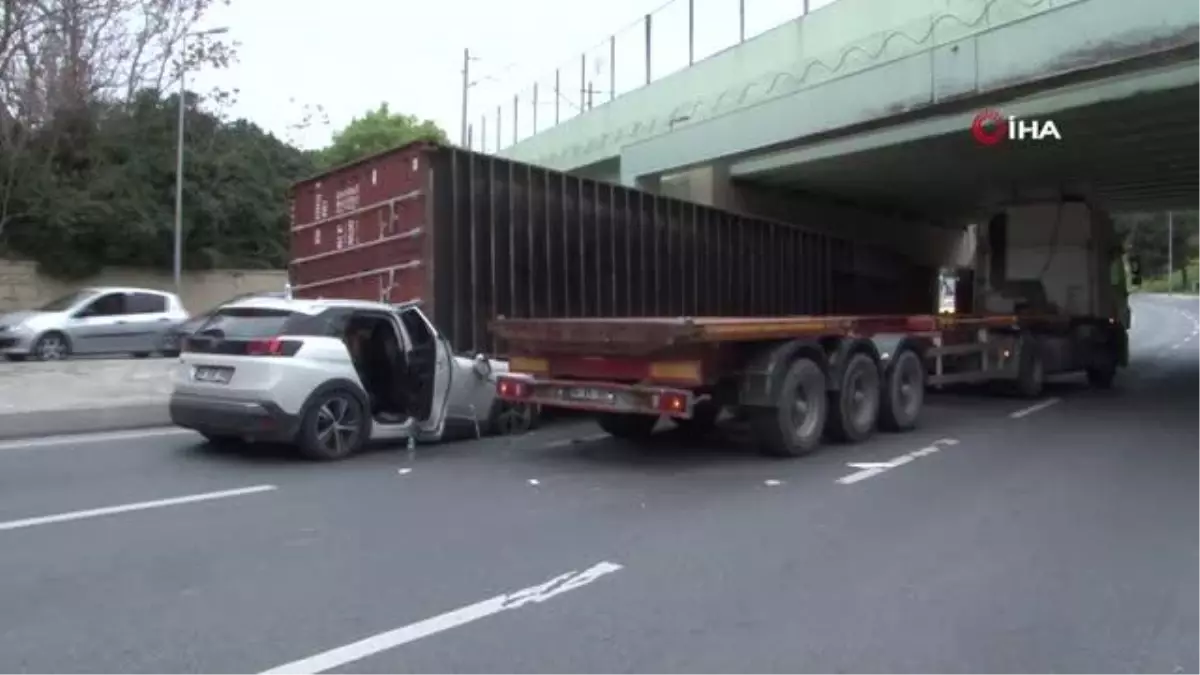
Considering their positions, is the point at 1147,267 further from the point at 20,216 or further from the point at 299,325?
the point at 299,325

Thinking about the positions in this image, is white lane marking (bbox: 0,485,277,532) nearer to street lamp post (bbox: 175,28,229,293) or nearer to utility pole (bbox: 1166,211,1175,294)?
street lamp post (bbox: 175,28,229,293)

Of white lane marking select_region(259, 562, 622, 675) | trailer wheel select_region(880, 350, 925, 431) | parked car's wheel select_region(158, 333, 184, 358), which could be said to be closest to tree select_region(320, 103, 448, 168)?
parked car's wheel select_region(158, 333, 184, 358)

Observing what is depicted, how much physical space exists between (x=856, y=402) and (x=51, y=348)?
16.4m

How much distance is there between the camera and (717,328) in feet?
30.7

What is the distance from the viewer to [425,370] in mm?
10492

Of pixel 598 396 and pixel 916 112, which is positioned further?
pixel 916 112

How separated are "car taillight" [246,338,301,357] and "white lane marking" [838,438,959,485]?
4788 millimetres

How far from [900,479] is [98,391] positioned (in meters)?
10.6

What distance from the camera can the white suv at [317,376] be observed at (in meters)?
A: 9.32

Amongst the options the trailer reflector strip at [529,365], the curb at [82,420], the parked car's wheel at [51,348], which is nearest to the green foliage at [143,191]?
the parked car's wheel at [51,348]

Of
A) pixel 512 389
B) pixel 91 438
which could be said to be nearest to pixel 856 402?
pixel 512 389

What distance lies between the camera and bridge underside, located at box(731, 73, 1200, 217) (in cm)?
1530

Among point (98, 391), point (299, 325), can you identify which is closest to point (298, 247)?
point (98, 391)

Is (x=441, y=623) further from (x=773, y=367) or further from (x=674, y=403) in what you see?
(x=773, y=367)
